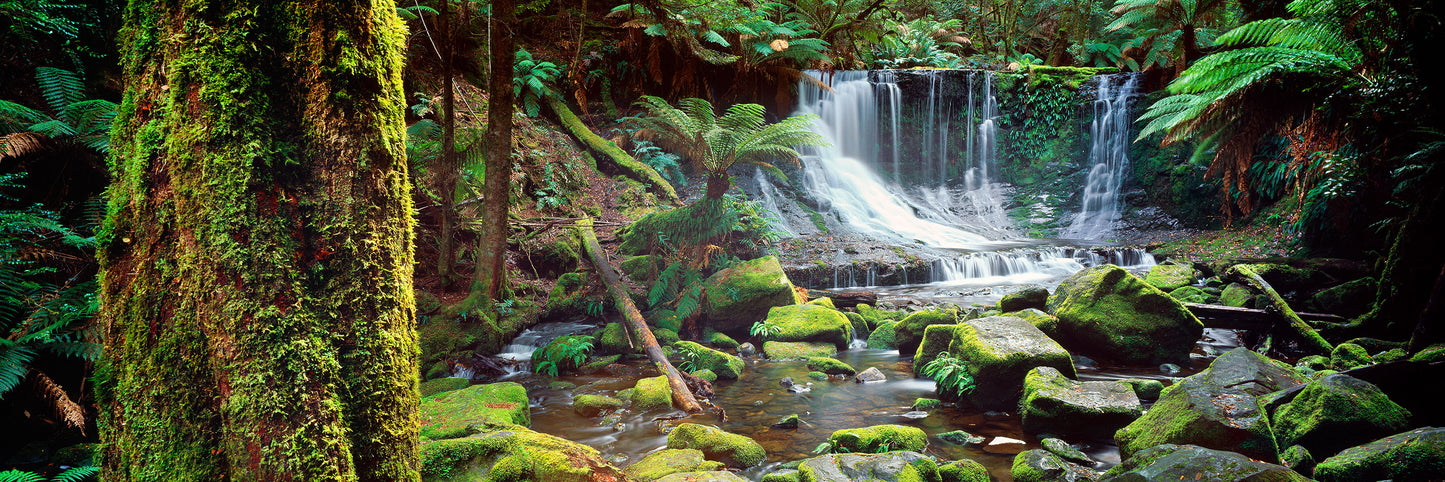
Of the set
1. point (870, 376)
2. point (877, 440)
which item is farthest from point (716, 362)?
point (877, 440)

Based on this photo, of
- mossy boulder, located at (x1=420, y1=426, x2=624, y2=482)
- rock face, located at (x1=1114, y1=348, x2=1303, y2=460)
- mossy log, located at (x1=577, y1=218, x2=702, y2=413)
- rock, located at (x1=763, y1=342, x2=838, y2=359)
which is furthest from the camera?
rock, located at (x1=763, y1=342, x2=838, y2=359)

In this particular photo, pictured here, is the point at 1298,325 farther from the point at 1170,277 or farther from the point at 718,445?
the point at 718,445

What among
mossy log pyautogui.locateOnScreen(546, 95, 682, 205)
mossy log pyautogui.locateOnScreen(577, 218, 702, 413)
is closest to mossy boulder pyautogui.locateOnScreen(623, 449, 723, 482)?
mossy log pyautogui.locateOnScreen(577, 218, 702, 413)

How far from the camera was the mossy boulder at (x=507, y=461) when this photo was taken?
2727mm

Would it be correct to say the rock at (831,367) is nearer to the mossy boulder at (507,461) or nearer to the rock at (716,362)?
the rock at (716,362)

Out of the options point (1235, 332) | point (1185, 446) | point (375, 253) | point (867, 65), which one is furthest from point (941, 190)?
point (375, 253)

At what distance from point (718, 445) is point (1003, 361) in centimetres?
260

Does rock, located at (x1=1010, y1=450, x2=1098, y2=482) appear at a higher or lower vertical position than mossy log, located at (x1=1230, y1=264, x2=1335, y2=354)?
lower

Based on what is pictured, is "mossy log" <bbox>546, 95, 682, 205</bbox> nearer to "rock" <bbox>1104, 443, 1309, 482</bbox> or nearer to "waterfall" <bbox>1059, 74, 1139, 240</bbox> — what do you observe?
"rock" <bbox>1104, 443, 1309, 482</bbox>

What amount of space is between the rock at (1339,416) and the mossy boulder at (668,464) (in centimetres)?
345

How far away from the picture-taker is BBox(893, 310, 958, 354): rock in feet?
22.6

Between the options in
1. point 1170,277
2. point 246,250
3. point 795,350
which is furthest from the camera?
point 1170,277

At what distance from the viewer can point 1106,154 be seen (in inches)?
635

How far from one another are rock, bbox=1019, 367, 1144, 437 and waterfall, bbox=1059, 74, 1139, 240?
1245 cm
